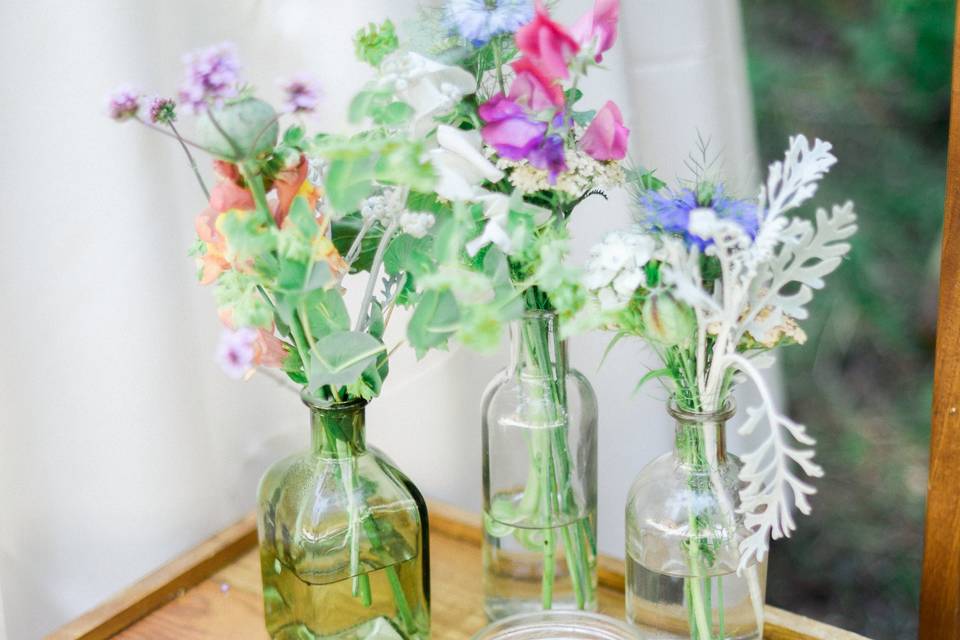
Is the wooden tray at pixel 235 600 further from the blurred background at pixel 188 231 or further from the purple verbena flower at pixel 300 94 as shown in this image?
the purple verbena flower at pixel 300 94

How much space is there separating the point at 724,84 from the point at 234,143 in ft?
1.84

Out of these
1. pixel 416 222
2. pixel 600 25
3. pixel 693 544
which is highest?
pixel 600 25

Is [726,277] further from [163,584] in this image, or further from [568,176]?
[163,584]

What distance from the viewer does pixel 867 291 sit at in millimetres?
1338

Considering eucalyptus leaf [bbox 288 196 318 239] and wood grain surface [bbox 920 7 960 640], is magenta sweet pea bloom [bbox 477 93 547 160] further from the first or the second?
wood grain surface [bbox 920 7 960 640]

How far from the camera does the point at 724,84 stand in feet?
3.18

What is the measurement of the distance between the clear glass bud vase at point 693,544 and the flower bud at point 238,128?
0.98 feet

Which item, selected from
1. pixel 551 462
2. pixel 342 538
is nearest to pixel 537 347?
pixel 551 462

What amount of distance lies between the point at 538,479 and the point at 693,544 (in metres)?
0.12

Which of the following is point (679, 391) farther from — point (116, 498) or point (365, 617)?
point (116, 498)

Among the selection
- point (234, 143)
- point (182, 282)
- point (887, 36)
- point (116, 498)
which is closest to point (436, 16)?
point (234, 143)

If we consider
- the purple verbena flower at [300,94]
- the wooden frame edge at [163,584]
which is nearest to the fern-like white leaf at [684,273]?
the purple verbena flower at [300,94]

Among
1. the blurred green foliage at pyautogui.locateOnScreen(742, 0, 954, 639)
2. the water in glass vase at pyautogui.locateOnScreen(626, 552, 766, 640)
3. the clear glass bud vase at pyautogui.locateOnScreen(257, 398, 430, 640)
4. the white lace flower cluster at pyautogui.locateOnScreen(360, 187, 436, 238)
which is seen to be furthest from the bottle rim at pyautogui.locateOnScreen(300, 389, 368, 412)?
the blurred green foliage at pyautogui.locateOnScreen(742, 0, 954, 639)

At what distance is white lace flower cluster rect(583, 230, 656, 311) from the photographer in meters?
0.59
